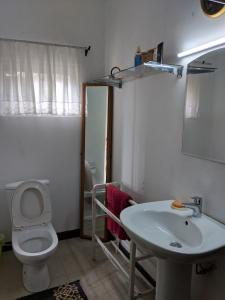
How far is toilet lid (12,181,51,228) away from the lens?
2.34 meters

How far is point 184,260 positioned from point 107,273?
138 centimetres

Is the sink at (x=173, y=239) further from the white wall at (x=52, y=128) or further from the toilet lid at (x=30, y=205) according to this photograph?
the white wall at (x=52, y=128)

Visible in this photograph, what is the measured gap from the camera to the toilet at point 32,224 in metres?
2.08

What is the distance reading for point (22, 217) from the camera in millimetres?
2350

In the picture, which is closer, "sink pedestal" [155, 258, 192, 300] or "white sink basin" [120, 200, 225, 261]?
"white sink basin" [120, 200, 225, 261]

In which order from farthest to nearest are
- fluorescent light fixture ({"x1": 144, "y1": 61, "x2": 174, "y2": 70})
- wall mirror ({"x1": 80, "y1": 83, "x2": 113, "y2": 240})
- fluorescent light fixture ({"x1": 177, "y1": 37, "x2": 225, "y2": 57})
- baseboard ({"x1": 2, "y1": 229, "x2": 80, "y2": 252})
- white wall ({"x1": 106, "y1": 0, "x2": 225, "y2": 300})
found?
1. baseboard ({"x1": 2, "y1": 229, "x2": 80, "y2": 252})
2. wall mirror ({"x1": 80, "y1": 83, "x2": 113, "y2": 240})
3. fluorescent light fixture ({"x1": 144, "y1": 61, "x2": 174, "y2": 70})
4. white wall ({"x1": 106, "y1": 0, "x2": 225, "y2": 300})
5. fluorescent light fixture ({"x1": 177, "y1": 37, "x2": 225, "y2": 57})

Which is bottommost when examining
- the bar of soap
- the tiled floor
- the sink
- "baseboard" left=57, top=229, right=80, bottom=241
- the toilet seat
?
the tiled floor

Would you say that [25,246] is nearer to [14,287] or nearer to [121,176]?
[14,287]

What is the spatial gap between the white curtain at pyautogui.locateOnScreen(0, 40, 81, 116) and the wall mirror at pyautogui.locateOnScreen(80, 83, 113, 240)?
15 centimetres

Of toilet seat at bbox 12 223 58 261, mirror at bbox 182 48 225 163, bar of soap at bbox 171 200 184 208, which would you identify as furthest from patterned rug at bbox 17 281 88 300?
mirror at bbox 182 48 225 163

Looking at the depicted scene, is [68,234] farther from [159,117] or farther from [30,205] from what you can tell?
[159,117]

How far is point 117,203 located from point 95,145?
34.4 inches

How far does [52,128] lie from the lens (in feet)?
8.73

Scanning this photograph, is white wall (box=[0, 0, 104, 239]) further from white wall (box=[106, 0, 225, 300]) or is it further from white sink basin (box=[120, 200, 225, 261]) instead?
white sink basin (box=[120, 200, 225, 261])
